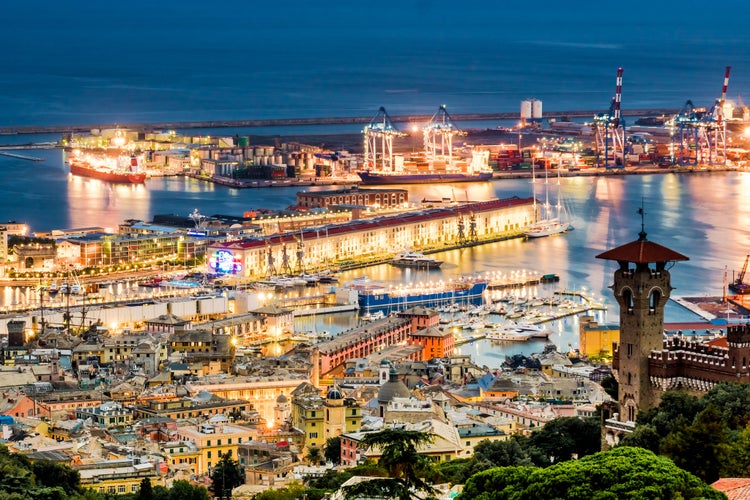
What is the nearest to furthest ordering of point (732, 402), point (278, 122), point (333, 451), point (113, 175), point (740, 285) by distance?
1. point (732, 402)
2. point (333, 451)
3. point (740, 285)
4. point (113, 175)
5. point (278, 122)

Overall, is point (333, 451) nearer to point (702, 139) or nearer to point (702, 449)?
point (702, 449)

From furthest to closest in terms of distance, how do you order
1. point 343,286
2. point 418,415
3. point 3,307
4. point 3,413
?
1. point 343,286
2. point 3,307
3. point 3,413
4. point 418,415

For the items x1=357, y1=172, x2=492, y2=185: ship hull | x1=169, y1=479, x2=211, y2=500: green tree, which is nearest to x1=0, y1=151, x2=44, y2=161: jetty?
x1=357, y1=172, x2=492, y2=185: ship hull

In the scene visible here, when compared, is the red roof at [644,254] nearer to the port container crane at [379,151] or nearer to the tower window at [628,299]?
the tower window at [628,299]

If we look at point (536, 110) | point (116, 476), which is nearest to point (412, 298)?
point (116, 476)

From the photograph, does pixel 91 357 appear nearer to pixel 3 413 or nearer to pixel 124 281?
pixel 3 413

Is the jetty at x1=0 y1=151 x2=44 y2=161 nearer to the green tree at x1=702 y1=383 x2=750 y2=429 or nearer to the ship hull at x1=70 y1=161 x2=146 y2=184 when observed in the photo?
the ship hull at x1=70 y1=161 x2=146 y2=184

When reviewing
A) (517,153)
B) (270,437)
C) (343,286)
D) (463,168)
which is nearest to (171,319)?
(343,286)
